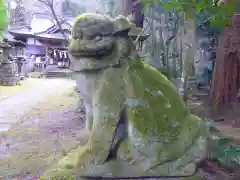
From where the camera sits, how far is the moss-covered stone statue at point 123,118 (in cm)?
192

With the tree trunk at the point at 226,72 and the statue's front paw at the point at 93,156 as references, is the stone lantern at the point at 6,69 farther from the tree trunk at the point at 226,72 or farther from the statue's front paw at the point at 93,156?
the statue's front paw at the point at 93,156

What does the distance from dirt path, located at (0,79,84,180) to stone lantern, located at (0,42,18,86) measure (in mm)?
7546

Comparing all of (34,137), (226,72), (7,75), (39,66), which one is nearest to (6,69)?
(7,75)

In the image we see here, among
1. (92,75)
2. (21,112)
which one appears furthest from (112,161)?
(21,112)

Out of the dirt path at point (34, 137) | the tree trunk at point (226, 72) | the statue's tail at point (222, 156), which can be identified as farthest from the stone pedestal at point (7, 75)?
the statue's tail at point (222, 156)

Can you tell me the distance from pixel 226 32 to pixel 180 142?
14.5ft

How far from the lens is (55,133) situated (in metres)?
5.63

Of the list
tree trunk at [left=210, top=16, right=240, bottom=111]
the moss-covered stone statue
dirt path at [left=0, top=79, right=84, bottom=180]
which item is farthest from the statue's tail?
tree trunk at [left=210, top=16, right=240, bottom=111]

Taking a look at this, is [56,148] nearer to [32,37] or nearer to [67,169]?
[67,169]

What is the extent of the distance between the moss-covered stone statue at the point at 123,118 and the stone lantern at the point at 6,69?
15621mm

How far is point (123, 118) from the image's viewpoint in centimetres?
200

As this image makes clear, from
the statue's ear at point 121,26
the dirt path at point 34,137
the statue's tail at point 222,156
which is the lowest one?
the dirt path at point 34,137

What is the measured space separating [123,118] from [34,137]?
3.64 metres

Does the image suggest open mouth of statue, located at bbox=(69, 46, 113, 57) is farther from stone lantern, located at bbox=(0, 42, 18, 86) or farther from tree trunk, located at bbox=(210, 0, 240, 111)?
stone lantern, located at bbox=(0, 42, 18, 86)
